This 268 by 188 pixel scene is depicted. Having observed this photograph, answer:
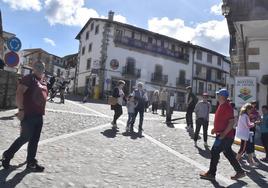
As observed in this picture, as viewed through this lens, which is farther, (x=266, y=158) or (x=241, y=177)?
(x=266, y=158)

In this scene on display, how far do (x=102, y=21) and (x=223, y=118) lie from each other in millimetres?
37180

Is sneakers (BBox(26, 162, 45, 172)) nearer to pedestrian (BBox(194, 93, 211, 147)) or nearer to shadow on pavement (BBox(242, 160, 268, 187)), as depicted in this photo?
shadow on pavement (BBox(242, 160, 268, 187))

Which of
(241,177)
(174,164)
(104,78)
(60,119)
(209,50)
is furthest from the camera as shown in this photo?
(209,50)

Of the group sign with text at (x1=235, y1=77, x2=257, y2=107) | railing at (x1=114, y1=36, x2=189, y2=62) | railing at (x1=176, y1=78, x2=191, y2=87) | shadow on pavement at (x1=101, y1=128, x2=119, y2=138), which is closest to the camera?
shadow on pavement at (x1=101, y1=128, x2=119, y2=138)

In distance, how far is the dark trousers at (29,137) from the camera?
5.70 m

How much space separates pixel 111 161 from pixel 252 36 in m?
8.71

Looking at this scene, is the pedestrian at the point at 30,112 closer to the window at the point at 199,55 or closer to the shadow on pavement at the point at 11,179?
the shadow on pavement at the point at 11,179

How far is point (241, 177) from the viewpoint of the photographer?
6617 millimetres

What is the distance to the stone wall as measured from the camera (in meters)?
13.5

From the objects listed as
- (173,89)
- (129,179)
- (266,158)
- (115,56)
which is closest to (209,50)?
(173,89)

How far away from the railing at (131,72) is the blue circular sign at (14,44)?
31061 millimetres

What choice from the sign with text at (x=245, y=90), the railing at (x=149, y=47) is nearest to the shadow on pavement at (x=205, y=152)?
the sign with text at (x=245, y=90)

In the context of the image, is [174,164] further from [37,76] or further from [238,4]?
[238,4]

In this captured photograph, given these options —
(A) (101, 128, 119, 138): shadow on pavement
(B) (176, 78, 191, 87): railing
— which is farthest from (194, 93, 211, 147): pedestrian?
(B) (176, 78, 191, 87): railing
